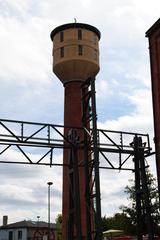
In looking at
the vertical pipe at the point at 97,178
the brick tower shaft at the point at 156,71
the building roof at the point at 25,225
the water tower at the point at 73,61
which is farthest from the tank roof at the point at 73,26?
the building roof at the point at 25,225

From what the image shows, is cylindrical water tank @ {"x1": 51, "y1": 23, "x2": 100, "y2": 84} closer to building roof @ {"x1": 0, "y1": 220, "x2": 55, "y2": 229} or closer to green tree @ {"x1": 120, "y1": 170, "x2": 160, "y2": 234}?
green tree @ {"x1": 120, "y1": 170, "x2": 160, "y2": 234}

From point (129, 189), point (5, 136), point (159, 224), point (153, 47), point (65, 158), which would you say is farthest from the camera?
point (129, 189)

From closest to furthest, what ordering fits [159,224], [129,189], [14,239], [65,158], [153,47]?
1. [153,47]
2. [65,158]
3. [159,224]
4. [129,189]
5. [14,239]

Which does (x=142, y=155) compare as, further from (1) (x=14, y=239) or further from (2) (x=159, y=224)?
(1) (x=14, y=239)

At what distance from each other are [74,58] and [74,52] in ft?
1.84

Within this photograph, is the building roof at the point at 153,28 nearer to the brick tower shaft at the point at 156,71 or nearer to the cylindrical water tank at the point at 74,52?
the brick tower shaft at the point at 156,71

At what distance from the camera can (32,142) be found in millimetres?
19500

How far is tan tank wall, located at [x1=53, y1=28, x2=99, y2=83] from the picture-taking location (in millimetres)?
35594

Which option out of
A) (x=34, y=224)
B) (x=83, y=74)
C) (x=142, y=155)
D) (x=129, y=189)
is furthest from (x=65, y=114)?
(x=34, y=224)

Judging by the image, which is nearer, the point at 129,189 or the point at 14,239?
the point at 129,189

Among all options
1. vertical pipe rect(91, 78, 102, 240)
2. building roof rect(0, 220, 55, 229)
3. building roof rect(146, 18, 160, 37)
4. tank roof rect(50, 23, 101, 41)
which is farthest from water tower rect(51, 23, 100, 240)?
building roof rect(0, 220, 55, 229)

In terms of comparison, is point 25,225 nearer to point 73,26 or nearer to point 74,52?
point 74,52

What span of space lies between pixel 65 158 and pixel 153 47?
614 inches

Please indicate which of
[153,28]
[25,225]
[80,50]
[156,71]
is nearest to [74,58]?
[80,50]
